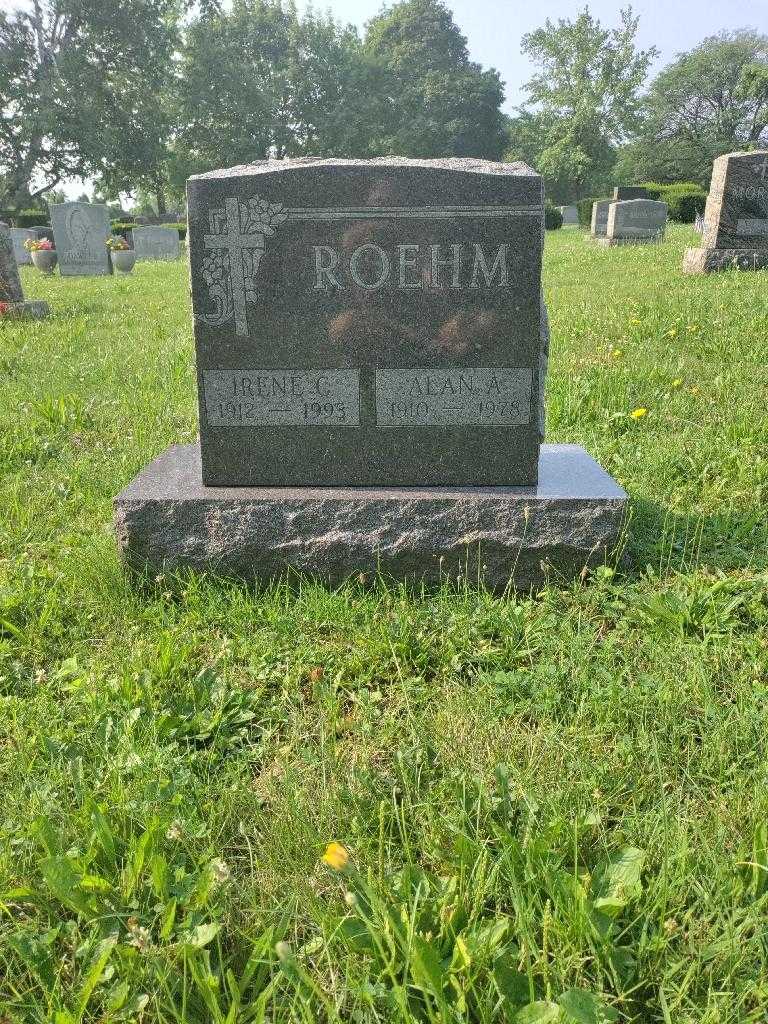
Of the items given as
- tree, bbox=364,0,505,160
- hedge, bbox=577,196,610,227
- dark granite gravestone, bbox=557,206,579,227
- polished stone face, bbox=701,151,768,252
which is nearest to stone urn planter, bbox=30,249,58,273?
polished stone face, bbox=701,151,768,252

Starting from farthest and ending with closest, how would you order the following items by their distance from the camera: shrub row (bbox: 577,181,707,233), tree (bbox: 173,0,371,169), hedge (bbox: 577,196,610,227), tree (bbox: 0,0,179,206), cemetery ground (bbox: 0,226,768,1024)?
tree (bbox: 173,0,371,169) < tree (bbox: 0,0,179,206) < hedge (bbox: 577,196,610,227) < shrub row (bbox: 577,181,707,233) < cemetery ground (bbox: 0,226,768,1024)

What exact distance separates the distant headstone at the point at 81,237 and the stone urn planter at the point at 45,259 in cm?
36

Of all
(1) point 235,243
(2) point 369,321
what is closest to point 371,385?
(2) point 369,321

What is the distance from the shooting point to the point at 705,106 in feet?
187

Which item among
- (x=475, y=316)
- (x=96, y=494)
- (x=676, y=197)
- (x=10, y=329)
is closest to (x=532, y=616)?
(x=475, y=316)

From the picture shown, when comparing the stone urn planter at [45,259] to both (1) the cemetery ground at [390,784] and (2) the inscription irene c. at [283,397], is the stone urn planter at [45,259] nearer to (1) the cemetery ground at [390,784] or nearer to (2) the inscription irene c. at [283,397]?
(1) the cemetery ground at [390,784]

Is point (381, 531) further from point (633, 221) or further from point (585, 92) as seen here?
point (585, 92)

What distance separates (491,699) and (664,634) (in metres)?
0.67

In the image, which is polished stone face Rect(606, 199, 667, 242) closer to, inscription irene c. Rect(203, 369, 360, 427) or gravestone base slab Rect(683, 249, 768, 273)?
gravestone base slab Rect(683, 249, 768, 273)

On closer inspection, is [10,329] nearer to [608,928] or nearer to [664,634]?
[664,634]

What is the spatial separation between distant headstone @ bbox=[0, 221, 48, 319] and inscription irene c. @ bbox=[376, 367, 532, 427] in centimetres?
740

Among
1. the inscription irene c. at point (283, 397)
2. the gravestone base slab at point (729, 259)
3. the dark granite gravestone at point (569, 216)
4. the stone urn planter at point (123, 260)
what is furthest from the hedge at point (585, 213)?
the inscription irene c. at point (283, 397)

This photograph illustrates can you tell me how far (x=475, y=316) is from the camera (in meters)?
2.65

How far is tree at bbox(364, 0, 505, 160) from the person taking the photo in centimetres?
5206
